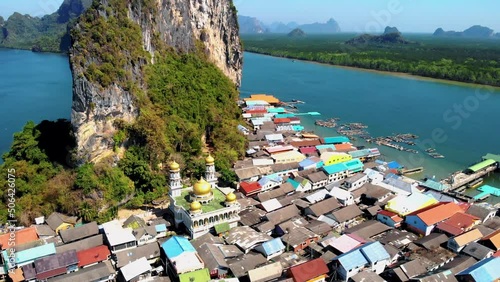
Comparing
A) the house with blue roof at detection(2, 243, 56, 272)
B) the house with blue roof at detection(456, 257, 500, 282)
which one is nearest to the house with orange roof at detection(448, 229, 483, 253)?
the house with blue roof at detection(456, 257, 500, 282)

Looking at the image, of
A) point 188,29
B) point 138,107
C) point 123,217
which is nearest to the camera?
point 123,217

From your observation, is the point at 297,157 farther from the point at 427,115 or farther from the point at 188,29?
the point at 427,115

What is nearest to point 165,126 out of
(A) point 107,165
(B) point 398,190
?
(A) point 107,165

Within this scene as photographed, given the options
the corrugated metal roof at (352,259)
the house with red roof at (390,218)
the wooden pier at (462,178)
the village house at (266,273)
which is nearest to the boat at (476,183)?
the wooden pier at (462,178)

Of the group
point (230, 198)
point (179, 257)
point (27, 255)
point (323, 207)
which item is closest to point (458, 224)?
point (323, 207)

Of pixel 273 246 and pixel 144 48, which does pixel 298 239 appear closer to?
pixel 273 246

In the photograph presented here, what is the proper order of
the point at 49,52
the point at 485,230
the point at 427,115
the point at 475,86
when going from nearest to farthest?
1. the point at 485,230
2. the point at 427,115
3. the point at 475,86
4. the point at 49,52

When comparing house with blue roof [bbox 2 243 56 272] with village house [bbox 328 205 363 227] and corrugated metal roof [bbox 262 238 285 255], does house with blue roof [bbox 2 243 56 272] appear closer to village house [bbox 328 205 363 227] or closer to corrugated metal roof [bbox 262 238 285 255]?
corrugated metal roof [bbox 262 238 285 255]
